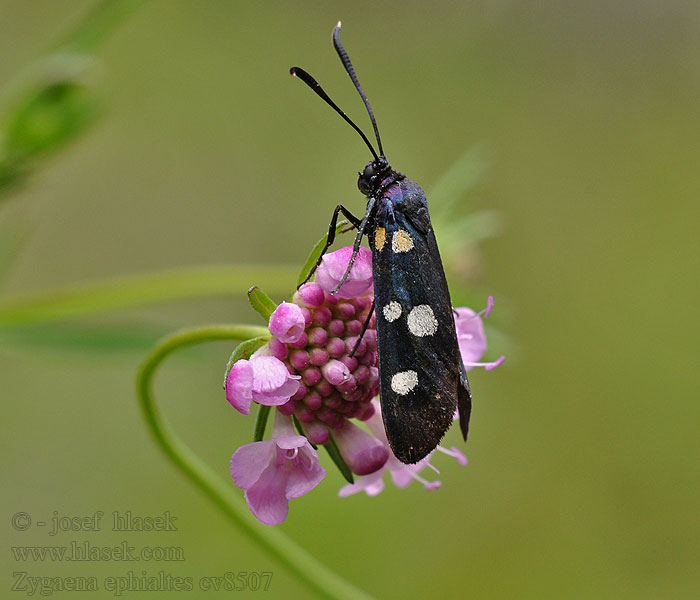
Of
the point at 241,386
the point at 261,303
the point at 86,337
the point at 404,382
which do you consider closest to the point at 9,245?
the point at 86,337

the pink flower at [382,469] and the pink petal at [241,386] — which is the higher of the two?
the pink petal at [241,386]

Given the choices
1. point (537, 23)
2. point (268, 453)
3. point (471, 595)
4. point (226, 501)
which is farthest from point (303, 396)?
point (537, 23)

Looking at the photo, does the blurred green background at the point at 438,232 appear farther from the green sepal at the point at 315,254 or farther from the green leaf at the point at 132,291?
the green sepal at the point at 315,254

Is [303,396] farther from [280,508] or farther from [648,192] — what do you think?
[648,192]

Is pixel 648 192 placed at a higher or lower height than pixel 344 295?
higher

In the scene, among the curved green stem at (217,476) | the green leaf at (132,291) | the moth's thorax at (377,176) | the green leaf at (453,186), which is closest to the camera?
the curved green stem at (217,476)

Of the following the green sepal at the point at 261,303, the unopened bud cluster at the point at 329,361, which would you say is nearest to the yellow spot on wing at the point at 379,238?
the unopened bud cluster at the point at 329,361

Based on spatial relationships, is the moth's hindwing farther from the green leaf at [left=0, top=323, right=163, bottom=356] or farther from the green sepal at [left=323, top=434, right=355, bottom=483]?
the green leaf at [left=0, top=323, right=163, bottom=356]
